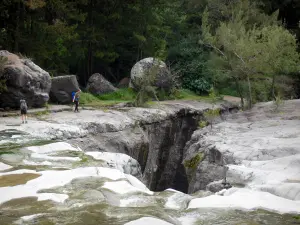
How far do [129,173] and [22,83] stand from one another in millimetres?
8734

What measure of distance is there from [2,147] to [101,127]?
4.48 m

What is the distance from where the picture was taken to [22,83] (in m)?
15.3

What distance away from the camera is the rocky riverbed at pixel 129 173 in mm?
4715

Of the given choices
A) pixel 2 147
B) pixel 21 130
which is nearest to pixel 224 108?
pixel 21 130

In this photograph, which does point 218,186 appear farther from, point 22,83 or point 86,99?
point 86,99

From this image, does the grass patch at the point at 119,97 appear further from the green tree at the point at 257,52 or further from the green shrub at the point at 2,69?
the green shrub at the point at 2,69

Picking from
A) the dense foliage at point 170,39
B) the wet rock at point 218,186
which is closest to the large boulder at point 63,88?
the dense foliage at point 170,39

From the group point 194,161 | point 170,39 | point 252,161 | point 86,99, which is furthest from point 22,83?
point 170,39

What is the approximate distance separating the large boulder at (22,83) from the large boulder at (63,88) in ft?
5.37

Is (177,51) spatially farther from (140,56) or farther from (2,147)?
(2,147)

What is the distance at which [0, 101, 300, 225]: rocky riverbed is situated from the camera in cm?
471

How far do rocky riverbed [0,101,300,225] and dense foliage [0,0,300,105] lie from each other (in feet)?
16.3

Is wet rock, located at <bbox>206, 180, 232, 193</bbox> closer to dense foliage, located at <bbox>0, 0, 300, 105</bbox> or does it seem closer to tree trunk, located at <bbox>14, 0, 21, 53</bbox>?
dense foliage, located at <bbox>0, 0, 300, 105</bbox>

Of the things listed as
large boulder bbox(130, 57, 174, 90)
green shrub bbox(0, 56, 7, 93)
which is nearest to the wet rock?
green shrub bbox(0, 56, 7, 93)
